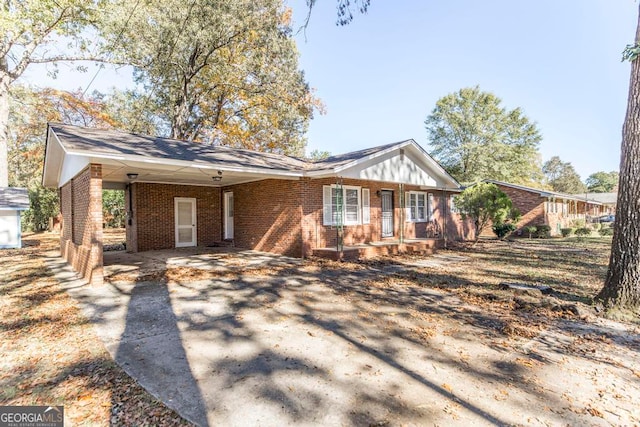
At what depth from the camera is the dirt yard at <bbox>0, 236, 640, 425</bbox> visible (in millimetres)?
2812

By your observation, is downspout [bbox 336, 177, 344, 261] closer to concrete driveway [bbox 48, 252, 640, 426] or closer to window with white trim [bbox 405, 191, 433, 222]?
concrete driveway [bbox 48, 252, 640, 426]

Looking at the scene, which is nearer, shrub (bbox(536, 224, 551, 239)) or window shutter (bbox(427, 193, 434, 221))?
window shutter (bbox(427, 193, 434, 221))

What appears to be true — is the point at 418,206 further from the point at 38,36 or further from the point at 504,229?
the point at 38,36

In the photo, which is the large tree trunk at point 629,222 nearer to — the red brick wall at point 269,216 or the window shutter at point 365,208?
the red brick wall at point 269,216

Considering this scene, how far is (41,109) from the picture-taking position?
21.5 meters

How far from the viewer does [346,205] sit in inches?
507

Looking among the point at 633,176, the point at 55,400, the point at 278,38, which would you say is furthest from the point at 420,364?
the point at 278,38

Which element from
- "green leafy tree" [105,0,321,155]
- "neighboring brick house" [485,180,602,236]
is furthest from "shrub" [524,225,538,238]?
"green leafy tree" [105,0,321,155]

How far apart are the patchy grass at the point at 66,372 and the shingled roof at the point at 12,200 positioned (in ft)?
44.9

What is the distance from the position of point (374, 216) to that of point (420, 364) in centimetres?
1070

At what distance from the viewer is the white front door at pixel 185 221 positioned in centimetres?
1344

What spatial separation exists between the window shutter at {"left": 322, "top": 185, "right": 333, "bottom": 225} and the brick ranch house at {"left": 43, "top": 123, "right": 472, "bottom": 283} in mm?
37

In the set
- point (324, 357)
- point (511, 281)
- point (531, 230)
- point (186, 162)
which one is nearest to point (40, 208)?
point (186, 162)

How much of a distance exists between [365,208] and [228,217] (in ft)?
19.6
